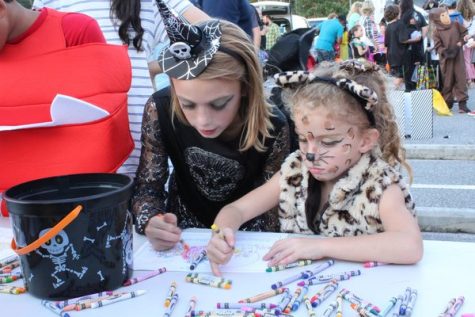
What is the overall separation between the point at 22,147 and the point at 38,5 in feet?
2.20

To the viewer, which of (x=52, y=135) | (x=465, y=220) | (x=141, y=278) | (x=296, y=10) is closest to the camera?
(x=141, y=278)

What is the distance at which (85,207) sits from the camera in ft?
3.12

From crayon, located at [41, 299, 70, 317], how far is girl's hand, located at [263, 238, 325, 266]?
42 cm

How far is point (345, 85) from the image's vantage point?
4.16ft

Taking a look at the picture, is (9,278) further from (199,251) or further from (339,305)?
(339,305)

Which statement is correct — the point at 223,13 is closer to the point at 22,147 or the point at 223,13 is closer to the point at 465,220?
the point at 465,220

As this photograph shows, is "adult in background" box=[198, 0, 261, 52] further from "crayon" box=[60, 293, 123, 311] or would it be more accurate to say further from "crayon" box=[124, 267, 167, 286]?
"crayon" box=[60, 293, 123, 311]

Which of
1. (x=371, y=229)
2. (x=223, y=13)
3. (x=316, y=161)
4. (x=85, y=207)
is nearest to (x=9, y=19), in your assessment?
(x=85, y=207)

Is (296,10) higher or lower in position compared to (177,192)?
lower

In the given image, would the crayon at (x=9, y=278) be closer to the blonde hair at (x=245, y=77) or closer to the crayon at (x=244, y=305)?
the crayon at (x=244, y=305)

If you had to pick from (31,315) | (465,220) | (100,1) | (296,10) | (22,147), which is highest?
(100,1)

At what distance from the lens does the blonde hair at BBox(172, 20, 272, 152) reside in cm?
131

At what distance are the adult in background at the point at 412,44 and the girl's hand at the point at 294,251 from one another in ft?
22.1

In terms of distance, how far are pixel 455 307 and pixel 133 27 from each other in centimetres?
127
